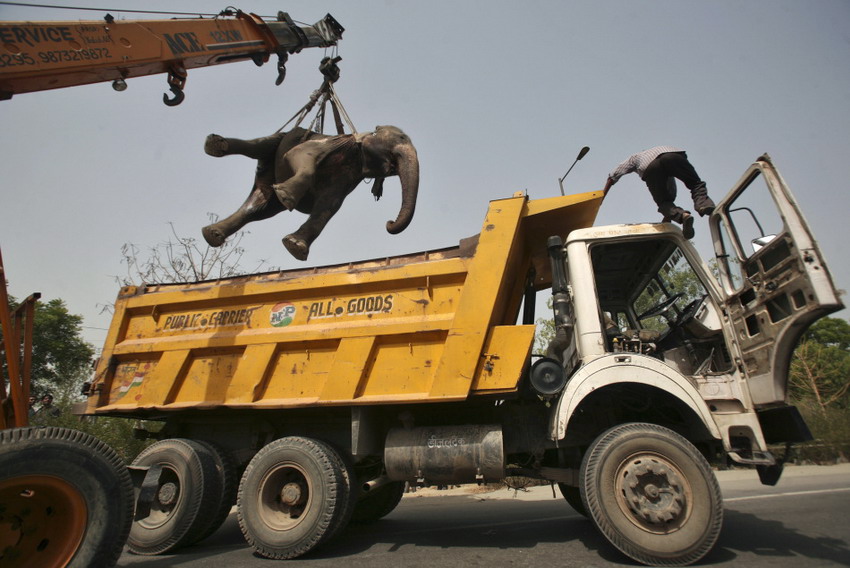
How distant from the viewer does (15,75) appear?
351cm

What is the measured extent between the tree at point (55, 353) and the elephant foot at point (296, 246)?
18.6 metres

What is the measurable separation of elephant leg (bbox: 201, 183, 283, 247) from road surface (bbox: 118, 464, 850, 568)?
3.13 metres

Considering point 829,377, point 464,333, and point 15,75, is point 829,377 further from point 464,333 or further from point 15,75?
point 15,75

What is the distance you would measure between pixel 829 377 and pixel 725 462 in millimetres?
15018

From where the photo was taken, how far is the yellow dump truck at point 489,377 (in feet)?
10.6

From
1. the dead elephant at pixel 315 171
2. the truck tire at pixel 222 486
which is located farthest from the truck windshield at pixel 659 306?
the truck tire at pixel 222 486

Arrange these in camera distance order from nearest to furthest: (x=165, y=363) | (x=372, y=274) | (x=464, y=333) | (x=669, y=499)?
(x=669, y=499)
(x=464, y=333)
(x=372, y=274)
(x=165, y=363)

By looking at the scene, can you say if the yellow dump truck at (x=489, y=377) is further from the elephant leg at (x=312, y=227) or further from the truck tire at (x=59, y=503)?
the truck tire at (x=59, y=503)

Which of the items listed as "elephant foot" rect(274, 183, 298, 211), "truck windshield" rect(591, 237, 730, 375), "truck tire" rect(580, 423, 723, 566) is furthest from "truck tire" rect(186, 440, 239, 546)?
"truck windshield" rect(591, 237, 730, 375)

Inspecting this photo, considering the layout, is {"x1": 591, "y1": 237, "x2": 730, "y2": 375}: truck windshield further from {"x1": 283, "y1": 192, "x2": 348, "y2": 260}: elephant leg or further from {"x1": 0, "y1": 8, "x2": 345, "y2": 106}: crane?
{"x1": 0, "y1": 8, "x2": 345, "y2": 106}: crane

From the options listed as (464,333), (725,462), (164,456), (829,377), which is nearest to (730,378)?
(725,462)

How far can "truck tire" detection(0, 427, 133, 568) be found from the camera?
8.32ft

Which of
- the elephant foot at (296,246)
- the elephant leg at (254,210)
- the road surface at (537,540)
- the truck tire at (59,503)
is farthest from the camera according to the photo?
the elephant leg at (254,210)

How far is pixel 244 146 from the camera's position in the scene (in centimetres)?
505
